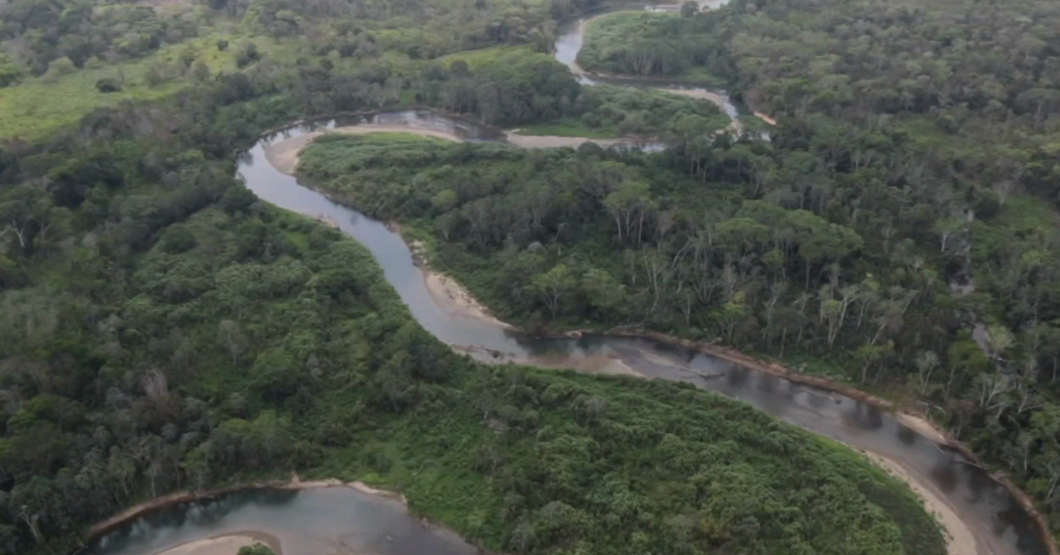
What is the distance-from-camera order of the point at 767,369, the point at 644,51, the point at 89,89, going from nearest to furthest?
the point at 767,369 < the point at 89,89 < the point at 644,51

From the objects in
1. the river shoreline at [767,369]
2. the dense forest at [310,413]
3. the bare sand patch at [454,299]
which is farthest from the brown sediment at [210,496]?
the bare sand patch at [454,299]

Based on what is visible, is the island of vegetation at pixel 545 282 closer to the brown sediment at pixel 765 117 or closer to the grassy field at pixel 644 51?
the grassy field at pixel 644 51

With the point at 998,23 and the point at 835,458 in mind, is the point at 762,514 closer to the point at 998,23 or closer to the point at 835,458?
the point at 835,458

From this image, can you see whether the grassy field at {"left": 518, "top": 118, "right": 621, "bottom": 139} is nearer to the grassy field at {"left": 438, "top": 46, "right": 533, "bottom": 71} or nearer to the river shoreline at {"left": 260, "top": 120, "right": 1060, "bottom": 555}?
the grassy field at {"left": 438, "top": 46, "right": 533, "bottom": 71}

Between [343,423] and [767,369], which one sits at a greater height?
[343,423]

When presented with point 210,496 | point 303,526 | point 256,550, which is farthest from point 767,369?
point 210,496

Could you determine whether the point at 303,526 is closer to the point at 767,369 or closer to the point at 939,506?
the point at 767,369
